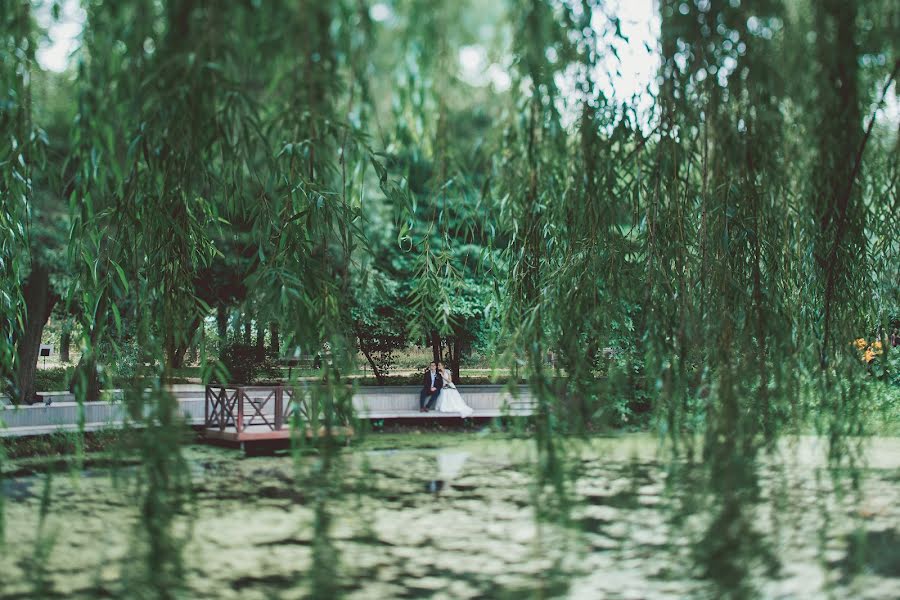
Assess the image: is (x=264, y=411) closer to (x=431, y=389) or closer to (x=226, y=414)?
(x=226, y=414)

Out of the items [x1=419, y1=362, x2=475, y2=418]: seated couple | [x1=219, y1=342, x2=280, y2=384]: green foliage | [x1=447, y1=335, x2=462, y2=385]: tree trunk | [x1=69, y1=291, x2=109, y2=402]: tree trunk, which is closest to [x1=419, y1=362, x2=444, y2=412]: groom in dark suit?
[x1=419, y1=362, x2=475, y2=418]: seated couple

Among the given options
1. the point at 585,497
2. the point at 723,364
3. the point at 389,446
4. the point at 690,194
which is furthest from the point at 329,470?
the point at 389,446

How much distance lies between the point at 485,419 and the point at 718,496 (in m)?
9.31

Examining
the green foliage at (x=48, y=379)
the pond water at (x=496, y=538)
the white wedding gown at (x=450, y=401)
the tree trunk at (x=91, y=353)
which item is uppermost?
the tree trunk at (x=91, y=353)

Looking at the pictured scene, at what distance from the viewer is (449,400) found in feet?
37.5

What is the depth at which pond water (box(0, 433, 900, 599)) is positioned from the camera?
2.50 m

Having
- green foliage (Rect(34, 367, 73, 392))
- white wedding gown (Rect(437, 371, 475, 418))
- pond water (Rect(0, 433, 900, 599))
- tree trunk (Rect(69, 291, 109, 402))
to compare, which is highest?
tree trunk (Rect(69, 291, 109, 402))

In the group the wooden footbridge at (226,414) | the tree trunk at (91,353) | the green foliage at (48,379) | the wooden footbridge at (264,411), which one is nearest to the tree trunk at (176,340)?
the tree trunk at (91,353)

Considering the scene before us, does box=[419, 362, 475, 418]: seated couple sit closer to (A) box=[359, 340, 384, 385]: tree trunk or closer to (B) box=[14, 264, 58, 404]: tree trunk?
(A) box=[359, 340, 384, 385]: tree trunk

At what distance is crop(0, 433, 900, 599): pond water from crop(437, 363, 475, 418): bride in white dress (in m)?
4.97

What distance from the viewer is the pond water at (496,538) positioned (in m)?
2.50

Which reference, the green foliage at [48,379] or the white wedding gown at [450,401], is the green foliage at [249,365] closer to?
the green foliage at [48,379]

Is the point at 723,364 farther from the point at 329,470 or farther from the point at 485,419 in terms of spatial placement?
the point at 485,419

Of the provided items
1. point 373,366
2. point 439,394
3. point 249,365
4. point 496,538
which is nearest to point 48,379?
point 249,365
